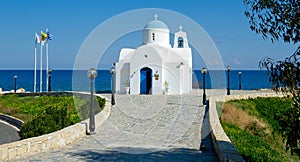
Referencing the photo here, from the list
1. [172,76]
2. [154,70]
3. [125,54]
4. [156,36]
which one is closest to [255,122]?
[172,76]

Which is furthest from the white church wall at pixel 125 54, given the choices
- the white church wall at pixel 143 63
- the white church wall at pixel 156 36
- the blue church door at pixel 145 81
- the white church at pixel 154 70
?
the blue church door at pixel 145 81

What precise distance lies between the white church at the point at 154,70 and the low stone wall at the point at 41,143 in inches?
724

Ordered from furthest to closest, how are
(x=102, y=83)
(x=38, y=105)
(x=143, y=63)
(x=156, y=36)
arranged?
(x=102, y=83), (x=156, y=36), (x=143, y=63), (x=38, y=105)

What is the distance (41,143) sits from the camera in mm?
9672

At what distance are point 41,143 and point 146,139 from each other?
3.93 metres

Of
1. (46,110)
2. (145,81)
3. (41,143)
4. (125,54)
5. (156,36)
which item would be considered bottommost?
(41,143)

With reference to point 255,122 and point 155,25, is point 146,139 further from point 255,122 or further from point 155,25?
point 155,25

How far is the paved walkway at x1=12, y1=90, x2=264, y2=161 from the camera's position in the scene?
31.5 feet

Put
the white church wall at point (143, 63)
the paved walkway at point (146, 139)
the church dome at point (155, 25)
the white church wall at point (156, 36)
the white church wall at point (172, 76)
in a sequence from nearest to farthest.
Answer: the paved walkway at point (146, 139)
the white church wall at point (143, 63)
the white church wall at point (172, 76)
the white church wall at point (156, 36)
the church dome at point (155, 25)

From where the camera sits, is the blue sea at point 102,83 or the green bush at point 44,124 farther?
the blue sea at point 102,83

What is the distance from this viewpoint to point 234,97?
27.8m

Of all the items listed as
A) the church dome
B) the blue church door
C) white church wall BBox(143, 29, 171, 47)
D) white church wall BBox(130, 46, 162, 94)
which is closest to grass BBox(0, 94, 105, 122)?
white church wall BBox(130, 46, 162, 94)

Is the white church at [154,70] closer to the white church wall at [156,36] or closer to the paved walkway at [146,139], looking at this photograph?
the white church wall at [156,36]

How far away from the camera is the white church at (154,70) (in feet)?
101
